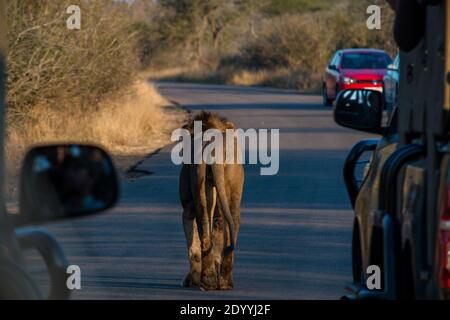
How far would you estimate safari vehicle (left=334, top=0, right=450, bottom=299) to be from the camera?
3980mm

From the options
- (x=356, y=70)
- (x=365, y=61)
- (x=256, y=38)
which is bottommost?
(x=256, y=38)

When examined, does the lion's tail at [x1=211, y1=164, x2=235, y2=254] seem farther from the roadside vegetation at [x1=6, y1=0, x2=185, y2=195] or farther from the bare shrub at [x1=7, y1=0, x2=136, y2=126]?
the bare shrub at [x1=7, y1=0, x2=136, y2=126]

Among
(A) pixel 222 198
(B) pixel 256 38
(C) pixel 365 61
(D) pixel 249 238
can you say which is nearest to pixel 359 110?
(A) pixel 222 198

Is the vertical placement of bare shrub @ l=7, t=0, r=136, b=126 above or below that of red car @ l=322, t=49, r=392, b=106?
above

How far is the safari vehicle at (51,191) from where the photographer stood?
324 cm

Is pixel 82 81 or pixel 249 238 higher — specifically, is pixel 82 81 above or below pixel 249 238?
above

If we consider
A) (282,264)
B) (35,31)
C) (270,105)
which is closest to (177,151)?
(35,31)

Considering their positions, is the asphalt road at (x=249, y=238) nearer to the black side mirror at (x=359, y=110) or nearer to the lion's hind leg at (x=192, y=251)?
the lion's hind leg at (x=192, y=251)

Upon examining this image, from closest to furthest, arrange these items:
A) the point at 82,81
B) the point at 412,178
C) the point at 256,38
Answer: the point at 412,178
the point at 82,81
the point at 256,38

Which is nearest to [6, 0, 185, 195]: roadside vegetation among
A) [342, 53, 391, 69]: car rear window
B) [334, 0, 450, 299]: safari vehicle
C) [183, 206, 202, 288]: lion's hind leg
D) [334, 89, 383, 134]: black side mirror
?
[183, 206, 202, 288]: lion's hind leg

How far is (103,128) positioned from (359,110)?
15.0 m

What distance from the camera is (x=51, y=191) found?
3.29 meters

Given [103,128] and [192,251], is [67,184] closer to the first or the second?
[192,251]

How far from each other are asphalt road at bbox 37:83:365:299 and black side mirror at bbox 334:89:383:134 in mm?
2047
